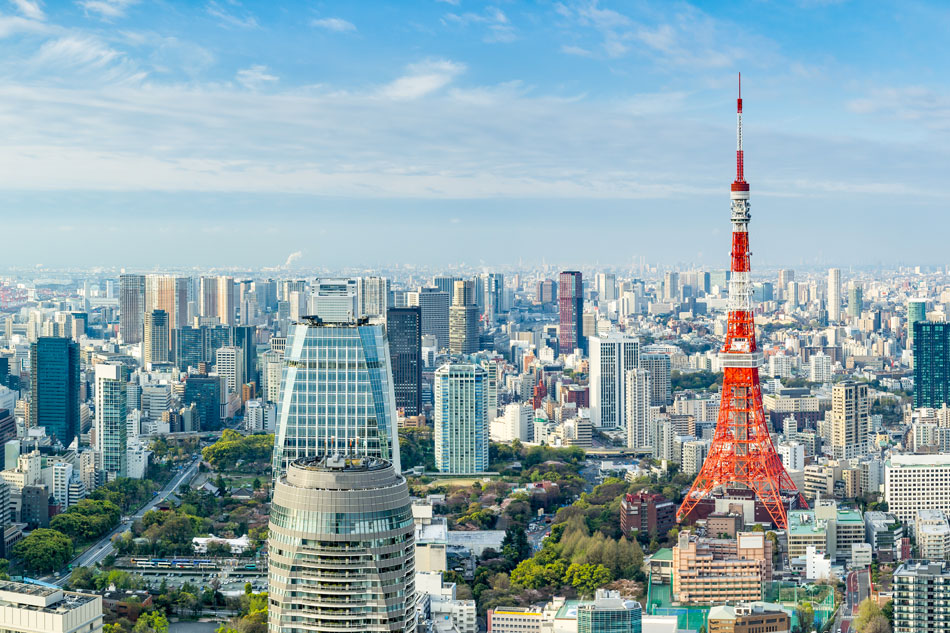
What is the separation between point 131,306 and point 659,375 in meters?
18.0

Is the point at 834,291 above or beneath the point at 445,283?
beneath

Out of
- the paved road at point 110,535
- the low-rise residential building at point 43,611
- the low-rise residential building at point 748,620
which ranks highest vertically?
the low-rise residential building at point 43,611

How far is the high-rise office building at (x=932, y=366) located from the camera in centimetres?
2820

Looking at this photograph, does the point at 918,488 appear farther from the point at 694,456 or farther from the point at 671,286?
the point at 671,286

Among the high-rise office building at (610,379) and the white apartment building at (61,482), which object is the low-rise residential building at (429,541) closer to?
the white apartment building at (61,482)

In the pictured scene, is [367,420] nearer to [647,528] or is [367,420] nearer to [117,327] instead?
[647,528]

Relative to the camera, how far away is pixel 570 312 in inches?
1676

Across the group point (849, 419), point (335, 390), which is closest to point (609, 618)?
point (335, 390)

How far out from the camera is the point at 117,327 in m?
41.6

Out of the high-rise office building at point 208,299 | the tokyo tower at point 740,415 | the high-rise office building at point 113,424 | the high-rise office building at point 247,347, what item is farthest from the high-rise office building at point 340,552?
the high-rise office building at point 208,299

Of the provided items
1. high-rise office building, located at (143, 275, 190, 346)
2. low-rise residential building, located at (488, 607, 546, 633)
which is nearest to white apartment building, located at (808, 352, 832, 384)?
high-rise office building, located at (143, 275, 190, 346)

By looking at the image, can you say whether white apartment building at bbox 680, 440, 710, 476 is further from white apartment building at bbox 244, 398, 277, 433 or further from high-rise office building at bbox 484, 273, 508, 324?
high-rise office building at bbox 484, 273, 508, 324

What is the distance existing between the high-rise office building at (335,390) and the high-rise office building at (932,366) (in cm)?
1637

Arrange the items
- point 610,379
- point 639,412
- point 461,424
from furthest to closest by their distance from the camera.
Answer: point 610,379 → point 639,412 → point 461,424
